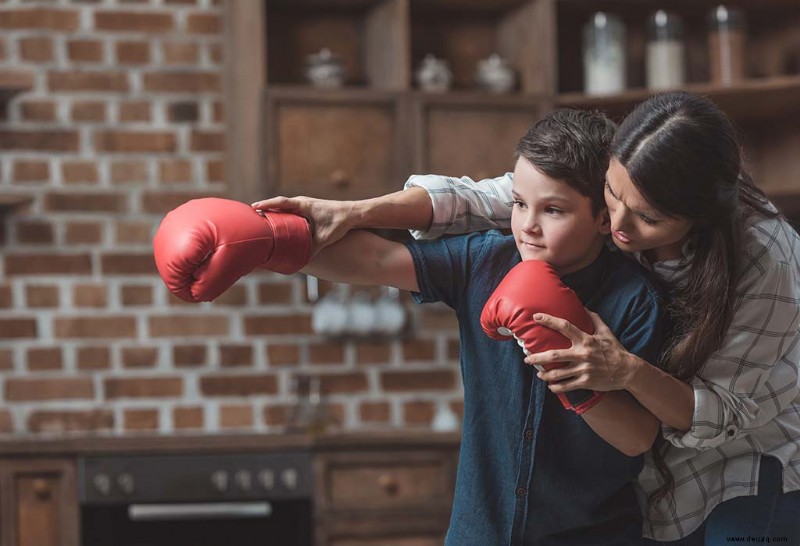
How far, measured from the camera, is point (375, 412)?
140 inches

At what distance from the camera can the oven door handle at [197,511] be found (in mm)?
2971

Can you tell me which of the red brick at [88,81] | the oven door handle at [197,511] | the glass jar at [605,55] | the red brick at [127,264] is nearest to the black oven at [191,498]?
the oven door handle at [197,511]

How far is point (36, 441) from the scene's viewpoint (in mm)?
2936

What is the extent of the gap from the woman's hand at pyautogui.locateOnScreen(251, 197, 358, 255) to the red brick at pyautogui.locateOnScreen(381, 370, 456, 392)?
214cm

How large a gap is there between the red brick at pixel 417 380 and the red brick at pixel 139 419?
740 mm

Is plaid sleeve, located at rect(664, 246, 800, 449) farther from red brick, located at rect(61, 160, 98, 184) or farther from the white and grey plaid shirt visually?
red brick, located at rect(61, 160, 98, 184)

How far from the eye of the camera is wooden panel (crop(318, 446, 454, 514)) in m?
3.04

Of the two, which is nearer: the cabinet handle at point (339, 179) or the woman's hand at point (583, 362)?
the woman's hand at point (583, 362)

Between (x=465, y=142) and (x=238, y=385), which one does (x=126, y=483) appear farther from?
(x=465, y=142)

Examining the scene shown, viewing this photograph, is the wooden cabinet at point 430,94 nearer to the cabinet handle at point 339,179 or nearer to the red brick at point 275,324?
the cabinet handle at point 339,179

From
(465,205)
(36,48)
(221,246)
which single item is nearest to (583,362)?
(465,205)

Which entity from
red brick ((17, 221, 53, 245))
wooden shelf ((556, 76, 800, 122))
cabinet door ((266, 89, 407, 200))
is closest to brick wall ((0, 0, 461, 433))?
red brick ((17, 221, 53, 245))

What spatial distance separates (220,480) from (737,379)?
1804mm

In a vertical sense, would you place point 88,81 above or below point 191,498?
above
